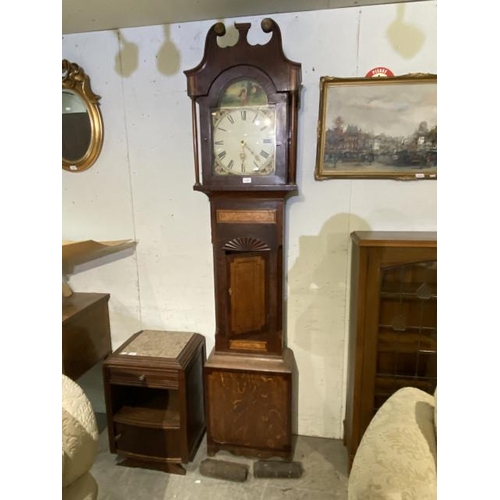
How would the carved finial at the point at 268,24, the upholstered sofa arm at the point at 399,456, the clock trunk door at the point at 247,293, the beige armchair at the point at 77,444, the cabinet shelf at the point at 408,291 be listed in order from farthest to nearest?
the clock trunk door at the point at 247,293 < the cabinet shelf at the point at 408,291 < the carved finial at the point at 268,24 < the beige armchair at the point at 77,444 < the upholstered sofa arm at the point at 399,456

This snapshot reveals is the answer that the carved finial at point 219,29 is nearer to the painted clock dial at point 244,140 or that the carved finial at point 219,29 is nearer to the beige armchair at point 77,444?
the painted clock dial at point 244,140

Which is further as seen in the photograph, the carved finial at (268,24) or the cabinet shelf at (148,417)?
the cabinet shelf at (148,417)

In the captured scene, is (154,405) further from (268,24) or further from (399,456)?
(268,24)

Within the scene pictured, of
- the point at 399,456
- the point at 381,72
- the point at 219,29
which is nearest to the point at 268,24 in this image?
the point at 219,29

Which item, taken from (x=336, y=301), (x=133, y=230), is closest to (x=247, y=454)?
(x=336, y=301)

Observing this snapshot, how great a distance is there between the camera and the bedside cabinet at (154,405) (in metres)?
1.65

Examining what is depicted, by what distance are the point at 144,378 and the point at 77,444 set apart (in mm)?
742

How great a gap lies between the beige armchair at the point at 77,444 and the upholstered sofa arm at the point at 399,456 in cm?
70

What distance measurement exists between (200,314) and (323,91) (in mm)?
1259

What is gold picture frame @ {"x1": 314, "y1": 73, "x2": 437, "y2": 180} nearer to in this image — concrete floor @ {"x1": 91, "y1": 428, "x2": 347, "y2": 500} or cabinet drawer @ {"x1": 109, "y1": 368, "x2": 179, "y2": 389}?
Answer: cabinet drawer @ {"x1": 109, "y1": 368, "x2": 179, "y2": 389}

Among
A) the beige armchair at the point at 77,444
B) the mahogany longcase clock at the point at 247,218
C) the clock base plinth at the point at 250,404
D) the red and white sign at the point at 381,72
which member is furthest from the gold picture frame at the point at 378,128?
the beige armchair at the point at 77,444

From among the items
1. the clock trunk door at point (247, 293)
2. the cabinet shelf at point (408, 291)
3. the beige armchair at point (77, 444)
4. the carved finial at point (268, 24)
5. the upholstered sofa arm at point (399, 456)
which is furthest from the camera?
the clock trunk door at point (247, 293)

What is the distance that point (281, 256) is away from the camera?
159 cm
